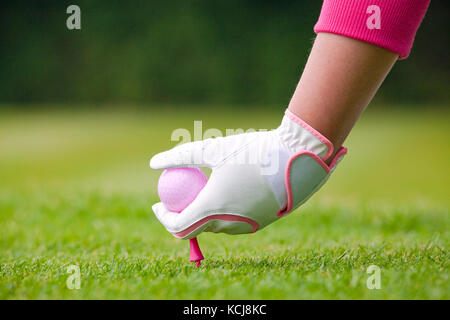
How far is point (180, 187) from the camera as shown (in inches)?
74.4

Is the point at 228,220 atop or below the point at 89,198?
atop

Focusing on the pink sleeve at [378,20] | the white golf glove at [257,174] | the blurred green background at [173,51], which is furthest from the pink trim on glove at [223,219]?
the blurred green background at [173,51]

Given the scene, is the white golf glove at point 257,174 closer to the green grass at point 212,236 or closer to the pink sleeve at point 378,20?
the green grass at point 212,236

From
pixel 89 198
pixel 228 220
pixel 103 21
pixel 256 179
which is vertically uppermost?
pixel 103 21

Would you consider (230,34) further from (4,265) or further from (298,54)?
(4,265)

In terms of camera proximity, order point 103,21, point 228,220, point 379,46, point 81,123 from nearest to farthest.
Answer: point 379,46
point 228,220
point 81,123
point 103,21

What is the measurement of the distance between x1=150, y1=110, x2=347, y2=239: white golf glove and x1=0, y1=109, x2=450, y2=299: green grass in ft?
0.64

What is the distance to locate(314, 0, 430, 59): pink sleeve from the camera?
5.44 ft

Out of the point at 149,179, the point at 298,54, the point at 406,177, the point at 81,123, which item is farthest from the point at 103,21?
the point at 406,177

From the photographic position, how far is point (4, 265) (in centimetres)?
219

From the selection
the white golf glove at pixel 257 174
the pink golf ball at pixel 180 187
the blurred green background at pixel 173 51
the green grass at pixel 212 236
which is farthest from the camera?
the blurred green background at pixel 173 51

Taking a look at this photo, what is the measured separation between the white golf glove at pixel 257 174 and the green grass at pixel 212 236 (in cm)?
19

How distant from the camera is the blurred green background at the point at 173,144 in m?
1.81

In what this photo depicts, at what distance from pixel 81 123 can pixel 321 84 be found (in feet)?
33.1
